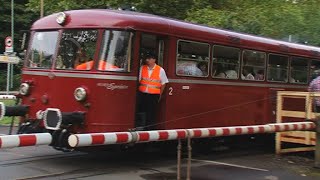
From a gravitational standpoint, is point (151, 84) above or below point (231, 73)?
below

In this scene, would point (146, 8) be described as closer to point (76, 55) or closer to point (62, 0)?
point (62, 0)

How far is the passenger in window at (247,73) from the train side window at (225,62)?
0.29 meters

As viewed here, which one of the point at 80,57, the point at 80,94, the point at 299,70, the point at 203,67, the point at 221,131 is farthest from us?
the point at 299,70

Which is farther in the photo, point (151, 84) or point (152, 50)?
point (152, 50)

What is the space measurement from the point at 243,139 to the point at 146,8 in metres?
10.2

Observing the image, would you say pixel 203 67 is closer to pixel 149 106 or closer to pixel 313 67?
pixel 149 106

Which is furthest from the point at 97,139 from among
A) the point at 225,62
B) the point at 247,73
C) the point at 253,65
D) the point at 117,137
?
the point at 253,65

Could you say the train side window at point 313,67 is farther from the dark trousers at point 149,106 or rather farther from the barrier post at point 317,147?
the dark trousers at point 149,106

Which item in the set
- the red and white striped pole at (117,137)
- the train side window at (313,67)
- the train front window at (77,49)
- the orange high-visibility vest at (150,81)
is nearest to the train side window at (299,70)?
the train side window at (313,67)

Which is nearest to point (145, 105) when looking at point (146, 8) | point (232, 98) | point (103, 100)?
point (103, 100)

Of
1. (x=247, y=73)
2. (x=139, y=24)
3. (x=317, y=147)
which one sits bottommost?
(x=317, y=147)

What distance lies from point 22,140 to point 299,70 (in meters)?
10.4

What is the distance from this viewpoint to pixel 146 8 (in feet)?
73.7

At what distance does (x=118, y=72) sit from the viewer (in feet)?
31.6
